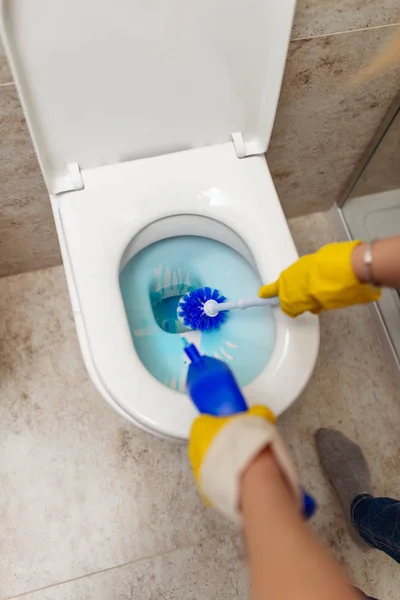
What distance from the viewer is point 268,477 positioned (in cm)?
47

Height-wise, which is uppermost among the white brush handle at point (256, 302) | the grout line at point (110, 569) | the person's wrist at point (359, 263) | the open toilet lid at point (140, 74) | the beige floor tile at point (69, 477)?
the open toilet lid at point (140, 74)

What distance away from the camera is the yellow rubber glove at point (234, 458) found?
19.1 inches

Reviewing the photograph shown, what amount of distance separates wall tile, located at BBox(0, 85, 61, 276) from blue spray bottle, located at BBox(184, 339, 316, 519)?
1.49 ft

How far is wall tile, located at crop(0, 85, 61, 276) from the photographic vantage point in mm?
759

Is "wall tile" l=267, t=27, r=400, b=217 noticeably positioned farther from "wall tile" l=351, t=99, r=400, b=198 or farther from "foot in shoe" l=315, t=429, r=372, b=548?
"foot in shoe" l=315, t=429, r=372, b=548

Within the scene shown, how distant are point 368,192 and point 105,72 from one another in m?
0.76

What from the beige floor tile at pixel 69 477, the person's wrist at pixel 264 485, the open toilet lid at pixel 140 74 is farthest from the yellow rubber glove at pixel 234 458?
the beige floor tile at pixel 69 477

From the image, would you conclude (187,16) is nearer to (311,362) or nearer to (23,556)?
(311,362)

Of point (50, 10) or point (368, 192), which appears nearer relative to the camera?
point (50, 10)

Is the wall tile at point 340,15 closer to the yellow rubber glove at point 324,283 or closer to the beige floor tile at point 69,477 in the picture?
the yellow rubber glove at point 324,283

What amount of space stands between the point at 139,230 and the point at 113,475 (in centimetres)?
55

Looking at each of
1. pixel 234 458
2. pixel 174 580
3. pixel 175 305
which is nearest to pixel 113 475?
pixel 174 580

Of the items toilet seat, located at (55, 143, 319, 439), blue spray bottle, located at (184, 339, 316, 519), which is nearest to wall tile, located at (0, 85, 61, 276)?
toilet seat, located at (55, 143, 319, 439)

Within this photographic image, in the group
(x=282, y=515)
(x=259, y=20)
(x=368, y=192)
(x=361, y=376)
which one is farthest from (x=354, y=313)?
(x=282, y=515)
